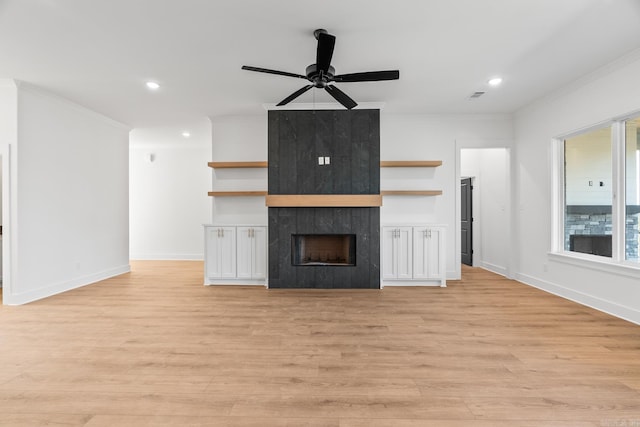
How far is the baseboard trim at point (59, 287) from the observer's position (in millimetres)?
3768

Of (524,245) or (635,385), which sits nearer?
(635,385)

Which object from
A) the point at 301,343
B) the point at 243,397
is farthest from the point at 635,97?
the point at 243,397

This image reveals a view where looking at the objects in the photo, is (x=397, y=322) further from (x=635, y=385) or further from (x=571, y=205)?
(x=571, y=205)

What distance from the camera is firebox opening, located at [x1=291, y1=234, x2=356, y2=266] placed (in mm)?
4785

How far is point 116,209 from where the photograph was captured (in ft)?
18.5

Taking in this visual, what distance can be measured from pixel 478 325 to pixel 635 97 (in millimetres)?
2855

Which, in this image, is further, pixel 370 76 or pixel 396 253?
pixel 396 253

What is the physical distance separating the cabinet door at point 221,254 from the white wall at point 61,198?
198cm

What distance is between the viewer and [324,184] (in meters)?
4.62

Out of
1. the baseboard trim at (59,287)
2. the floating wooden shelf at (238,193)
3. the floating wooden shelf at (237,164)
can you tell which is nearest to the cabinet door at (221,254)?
the floating wooden shelf at (238,193)

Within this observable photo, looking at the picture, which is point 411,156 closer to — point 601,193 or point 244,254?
point 601,193

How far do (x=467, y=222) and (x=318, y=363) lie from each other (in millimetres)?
5555

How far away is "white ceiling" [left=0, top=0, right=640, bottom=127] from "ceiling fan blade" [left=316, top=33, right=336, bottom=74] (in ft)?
0.99

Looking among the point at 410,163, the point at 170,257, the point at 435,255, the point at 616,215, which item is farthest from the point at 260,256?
the point at 616,215
